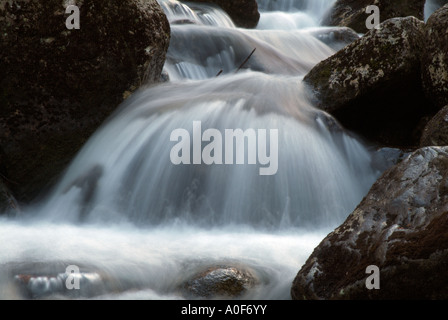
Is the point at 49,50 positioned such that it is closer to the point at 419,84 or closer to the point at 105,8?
the point at 105,8

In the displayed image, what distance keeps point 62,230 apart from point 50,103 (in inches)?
53.0

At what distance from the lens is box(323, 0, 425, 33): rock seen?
424 inches

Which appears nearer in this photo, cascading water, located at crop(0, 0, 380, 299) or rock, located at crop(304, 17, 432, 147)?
cascading water, located at crop(0, 0, 380, 299)

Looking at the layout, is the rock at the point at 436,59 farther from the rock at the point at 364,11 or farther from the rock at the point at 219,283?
the rock at the point at 364,11

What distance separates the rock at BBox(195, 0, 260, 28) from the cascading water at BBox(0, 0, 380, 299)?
5.37 meters

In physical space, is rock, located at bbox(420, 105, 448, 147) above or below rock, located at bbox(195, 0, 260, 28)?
below

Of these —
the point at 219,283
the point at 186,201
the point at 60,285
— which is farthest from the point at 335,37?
the point at 60,285

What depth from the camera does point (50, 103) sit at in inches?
190

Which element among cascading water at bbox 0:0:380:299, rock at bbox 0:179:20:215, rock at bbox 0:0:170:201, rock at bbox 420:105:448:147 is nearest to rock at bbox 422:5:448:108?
rock at bbox 420:105:448:147

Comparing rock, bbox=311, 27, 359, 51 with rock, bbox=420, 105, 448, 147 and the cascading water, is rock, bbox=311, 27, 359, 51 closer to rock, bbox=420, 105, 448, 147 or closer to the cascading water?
the cascading water

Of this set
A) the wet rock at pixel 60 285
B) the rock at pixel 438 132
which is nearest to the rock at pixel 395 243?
the wet rock at pixel 60 285

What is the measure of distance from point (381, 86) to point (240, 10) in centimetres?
645

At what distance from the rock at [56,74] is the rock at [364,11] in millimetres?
7014

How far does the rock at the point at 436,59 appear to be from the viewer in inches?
189
